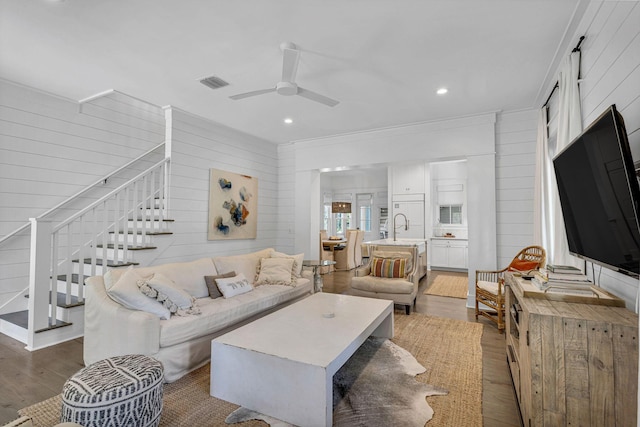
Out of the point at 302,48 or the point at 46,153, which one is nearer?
the point at 302,48

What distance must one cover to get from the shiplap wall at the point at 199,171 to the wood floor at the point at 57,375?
1553 millimetres

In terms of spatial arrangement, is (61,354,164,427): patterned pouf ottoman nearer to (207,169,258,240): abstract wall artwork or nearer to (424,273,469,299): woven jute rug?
(207,169,258,240): abstract wall artwork

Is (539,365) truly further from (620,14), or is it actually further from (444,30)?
(444,30)

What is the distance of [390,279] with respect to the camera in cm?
438

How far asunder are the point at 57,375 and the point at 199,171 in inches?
126

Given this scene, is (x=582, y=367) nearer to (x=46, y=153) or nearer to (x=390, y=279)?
(x=390, y=279)

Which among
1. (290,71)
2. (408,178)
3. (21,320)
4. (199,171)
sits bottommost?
(21,320)

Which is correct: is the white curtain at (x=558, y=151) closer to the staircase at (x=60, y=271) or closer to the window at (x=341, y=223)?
the staircase at (x=60, y=271)

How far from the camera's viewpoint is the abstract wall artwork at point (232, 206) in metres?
5.24

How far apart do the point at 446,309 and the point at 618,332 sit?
10.3 ft

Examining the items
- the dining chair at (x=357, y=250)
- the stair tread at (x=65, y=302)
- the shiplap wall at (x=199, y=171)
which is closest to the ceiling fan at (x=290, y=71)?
the shiplap wall at (x=199, y=171)

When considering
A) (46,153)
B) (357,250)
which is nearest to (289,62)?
(46,153)

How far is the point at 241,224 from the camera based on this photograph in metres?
5.75

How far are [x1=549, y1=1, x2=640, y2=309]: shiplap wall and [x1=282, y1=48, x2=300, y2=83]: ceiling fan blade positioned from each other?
216 centimetres
